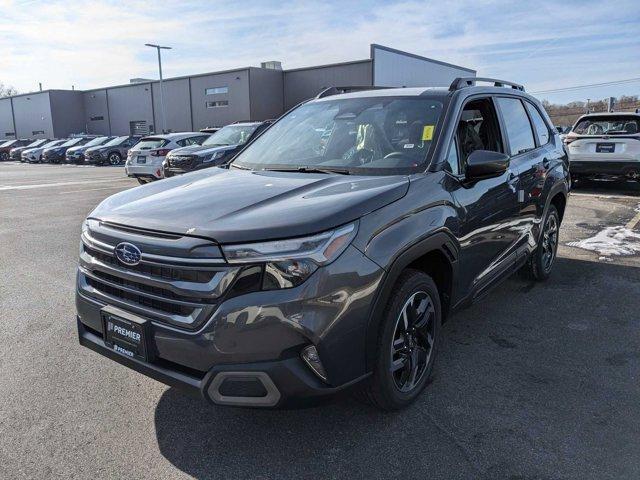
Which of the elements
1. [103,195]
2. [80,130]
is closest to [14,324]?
[103,195]

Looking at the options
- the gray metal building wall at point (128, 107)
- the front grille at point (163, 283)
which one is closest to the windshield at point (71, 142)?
the gray metal building wall at point (128, 107)

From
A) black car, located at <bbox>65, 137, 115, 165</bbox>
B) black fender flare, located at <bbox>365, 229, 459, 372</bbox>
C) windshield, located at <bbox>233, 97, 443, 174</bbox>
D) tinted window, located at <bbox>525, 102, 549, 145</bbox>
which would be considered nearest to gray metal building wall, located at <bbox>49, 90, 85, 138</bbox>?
black car, located at <bbox>65, 137, 115, 165</bbox>

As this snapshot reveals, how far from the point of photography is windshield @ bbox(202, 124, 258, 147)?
13741 millimetres

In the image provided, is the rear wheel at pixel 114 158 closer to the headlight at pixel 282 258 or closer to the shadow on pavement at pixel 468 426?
the shadow on pavement at pixel 468 426

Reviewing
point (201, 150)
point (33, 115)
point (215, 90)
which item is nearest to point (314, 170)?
point (201, 150)

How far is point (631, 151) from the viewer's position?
34.7 ft

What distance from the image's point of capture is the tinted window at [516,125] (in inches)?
173

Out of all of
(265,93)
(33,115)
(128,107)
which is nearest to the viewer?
(265,93)

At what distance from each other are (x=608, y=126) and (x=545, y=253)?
7.51m

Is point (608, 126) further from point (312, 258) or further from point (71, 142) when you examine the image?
point (71, 142)

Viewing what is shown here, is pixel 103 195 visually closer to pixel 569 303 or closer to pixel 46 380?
pixel 46 380

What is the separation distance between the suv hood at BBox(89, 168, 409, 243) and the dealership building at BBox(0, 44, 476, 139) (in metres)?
30.2

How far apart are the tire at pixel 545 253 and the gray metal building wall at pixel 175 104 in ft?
134

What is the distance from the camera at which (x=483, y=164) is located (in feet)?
10.6
